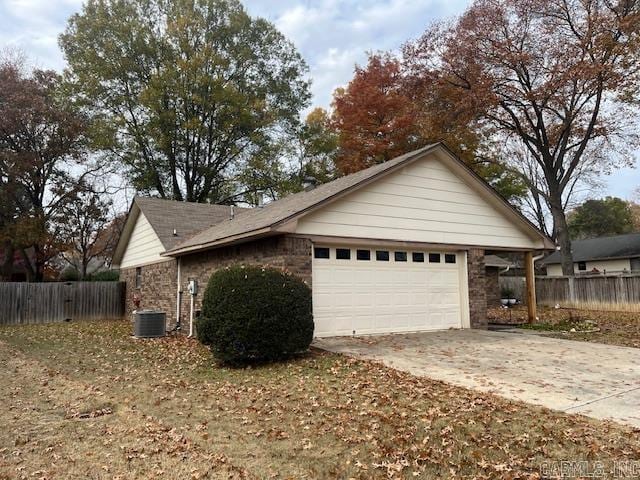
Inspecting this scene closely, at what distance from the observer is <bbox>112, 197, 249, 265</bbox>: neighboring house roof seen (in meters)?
15.9

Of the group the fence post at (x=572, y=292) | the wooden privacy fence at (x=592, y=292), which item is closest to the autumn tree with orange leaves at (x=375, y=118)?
the wooden privacy fence at (x=592, y=292)

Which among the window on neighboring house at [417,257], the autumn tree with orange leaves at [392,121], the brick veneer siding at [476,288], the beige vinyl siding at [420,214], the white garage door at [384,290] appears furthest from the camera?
the autumn tree with orange leaves at [392,121]

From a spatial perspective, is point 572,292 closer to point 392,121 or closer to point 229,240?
point 392,121

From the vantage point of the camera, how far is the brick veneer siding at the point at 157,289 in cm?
1500

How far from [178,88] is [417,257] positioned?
20665 millimetres

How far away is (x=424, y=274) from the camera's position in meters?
12.0

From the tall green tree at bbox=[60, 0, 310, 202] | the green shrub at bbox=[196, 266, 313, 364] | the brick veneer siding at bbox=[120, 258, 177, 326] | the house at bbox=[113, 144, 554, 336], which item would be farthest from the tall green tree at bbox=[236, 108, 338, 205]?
the green shrub at bbox=[196, 266, 313, 364]

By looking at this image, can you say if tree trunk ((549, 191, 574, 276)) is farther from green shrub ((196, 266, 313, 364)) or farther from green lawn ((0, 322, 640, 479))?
green lawn ((0, 322, 640, 479))

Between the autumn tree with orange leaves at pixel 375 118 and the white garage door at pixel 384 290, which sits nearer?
the white garage door at pixel 384 290

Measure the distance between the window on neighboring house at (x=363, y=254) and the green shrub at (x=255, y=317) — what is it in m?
2.82

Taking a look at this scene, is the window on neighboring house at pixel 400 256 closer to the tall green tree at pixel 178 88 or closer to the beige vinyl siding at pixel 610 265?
the tall green tree at pixel 178 88

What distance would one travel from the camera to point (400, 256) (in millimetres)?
11586

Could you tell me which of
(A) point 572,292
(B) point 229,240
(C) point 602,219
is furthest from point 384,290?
(C) point 602,219

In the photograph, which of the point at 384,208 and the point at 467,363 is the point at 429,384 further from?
the point at 384,208
